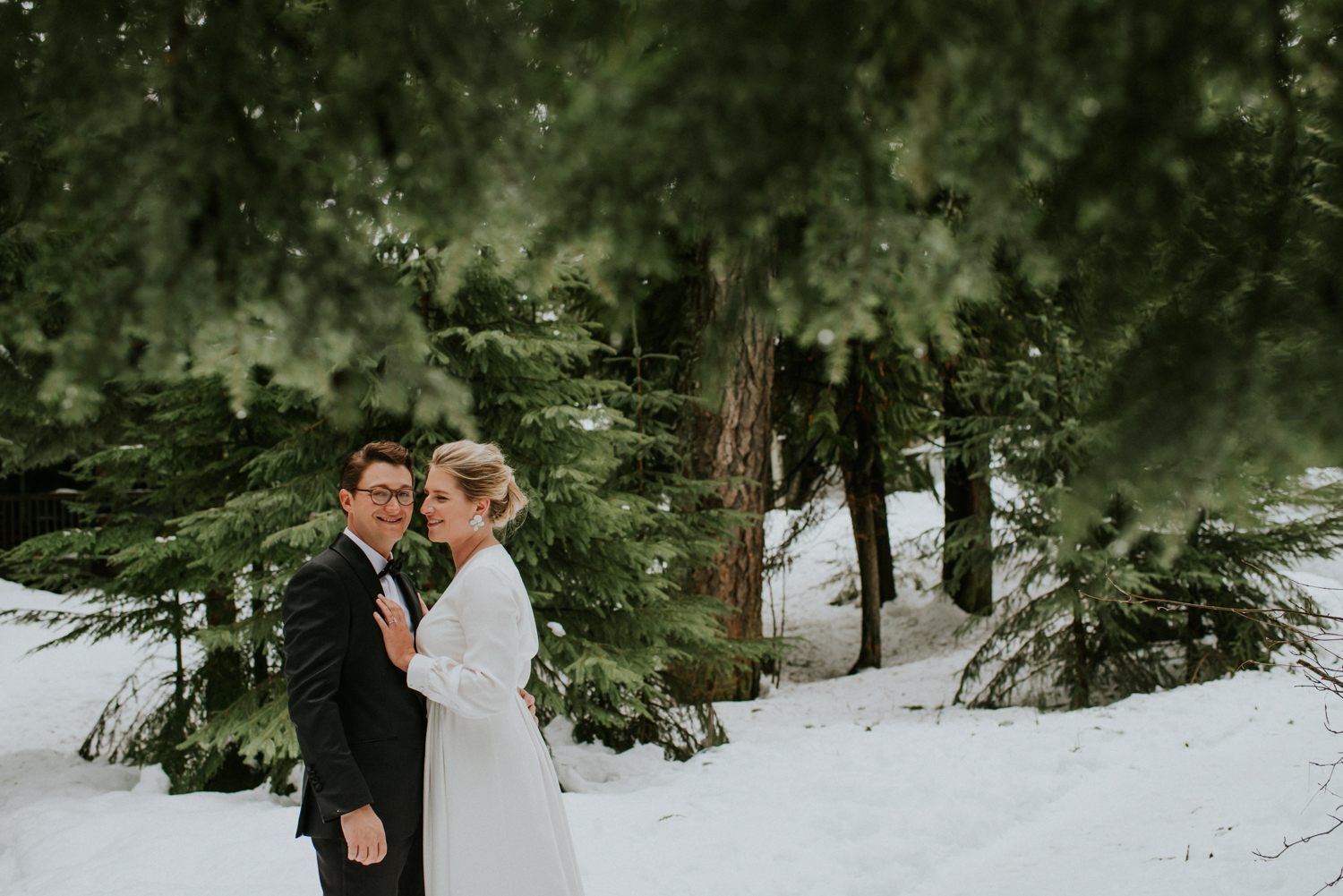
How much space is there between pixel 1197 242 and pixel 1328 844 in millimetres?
3877

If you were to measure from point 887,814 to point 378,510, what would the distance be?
363 centimetres

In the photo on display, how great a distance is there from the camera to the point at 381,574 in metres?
2.78

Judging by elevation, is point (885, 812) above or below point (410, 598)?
below

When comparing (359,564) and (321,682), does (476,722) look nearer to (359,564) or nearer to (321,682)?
(321,682)

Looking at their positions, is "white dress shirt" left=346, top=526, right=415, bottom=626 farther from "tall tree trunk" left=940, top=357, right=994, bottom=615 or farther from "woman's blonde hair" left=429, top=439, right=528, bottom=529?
"tall tree trunk" left=940, top=357, right=994, bottom=615

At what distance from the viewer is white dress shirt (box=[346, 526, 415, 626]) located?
275cm

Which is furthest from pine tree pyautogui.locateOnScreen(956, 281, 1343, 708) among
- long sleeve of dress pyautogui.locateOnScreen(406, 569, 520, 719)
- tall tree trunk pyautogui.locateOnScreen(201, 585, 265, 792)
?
tall tree trunk pyautogui.locateOnScreen(201, 585, 265, 792)

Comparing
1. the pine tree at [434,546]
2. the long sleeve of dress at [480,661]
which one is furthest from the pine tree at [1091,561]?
the long sleeve of dress at [480,661]

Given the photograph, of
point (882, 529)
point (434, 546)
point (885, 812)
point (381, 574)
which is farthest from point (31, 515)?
point (885, 812)

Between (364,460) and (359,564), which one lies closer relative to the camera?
(359,564)

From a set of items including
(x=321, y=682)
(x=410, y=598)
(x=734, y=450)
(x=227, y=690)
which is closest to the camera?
(x=321, y=682)

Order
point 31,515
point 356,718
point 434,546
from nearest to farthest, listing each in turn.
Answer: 1. point 356,718
2. point 434,546
3. point 31,515

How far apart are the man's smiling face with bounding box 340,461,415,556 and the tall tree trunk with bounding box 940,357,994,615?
232 inches

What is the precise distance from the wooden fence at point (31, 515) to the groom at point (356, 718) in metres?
14.8
